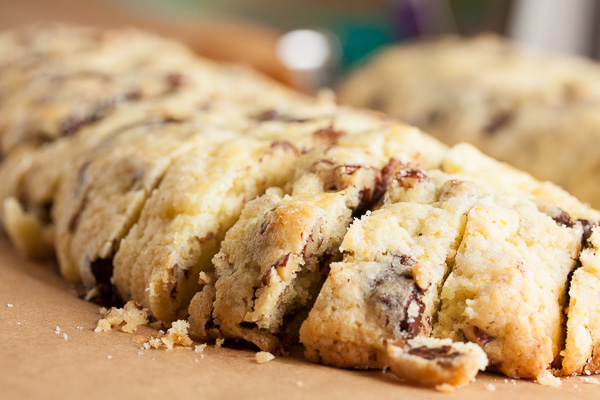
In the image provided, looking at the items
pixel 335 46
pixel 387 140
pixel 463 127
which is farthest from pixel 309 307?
pixel 335 46

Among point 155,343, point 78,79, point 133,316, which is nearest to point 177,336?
point 155,343

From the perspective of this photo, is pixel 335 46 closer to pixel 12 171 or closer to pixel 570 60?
pixel 570 60

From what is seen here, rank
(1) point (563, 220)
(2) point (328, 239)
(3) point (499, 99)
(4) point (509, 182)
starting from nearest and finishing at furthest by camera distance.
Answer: (2) point (328, 239), (1) point (563, 220), (4) point (509, 182), (3) point (499, 99)

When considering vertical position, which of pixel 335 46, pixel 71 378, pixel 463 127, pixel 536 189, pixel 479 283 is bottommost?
pixel 71 378

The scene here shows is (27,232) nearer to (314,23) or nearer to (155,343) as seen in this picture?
(155,343)

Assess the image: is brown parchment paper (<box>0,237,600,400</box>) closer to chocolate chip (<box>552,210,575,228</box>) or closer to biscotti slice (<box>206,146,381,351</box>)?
biscotti slice (<box>206,146,381,351</box>)

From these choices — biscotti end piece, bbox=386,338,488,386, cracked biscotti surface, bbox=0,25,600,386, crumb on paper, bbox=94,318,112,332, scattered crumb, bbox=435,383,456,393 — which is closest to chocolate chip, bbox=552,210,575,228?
cracked biscotti surface, bbox=0,25,600,386
